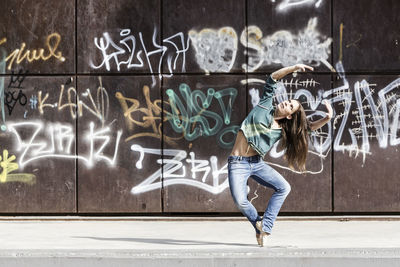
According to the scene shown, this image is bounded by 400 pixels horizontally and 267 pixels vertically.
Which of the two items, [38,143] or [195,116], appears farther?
[38,143]

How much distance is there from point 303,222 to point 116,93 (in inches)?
118

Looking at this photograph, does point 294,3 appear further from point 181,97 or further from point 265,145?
point 265,145

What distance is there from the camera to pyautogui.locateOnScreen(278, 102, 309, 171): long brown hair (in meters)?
8.31

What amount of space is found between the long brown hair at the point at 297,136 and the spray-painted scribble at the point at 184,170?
8.97 feet

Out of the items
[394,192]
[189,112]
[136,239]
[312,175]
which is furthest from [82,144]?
[394,192]

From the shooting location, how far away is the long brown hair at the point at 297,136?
831 centimetres

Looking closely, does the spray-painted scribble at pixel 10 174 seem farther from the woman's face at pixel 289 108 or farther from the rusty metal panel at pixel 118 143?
the woman's face at pixel 289 108

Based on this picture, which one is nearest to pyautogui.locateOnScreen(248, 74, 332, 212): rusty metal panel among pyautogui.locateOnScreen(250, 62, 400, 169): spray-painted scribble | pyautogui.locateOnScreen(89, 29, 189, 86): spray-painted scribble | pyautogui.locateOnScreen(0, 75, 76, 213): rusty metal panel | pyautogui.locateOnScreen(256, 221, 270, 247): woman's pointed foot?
pyautogui.locateOnScreen(250, 62, 400, 169): spray-painted scribble

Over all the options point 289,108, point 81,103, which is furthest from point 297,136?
point 81,103

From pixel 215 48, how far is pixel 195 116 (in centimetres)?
94

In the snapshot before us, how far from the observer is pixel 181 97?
11000 mm

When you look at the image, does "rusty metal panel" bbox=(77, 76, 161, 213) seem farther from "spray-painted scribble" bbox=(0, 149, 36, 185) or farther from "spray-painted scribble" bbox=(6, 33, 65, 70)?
"spray-painted scribble" bbox=(0, 149, 36, 185)

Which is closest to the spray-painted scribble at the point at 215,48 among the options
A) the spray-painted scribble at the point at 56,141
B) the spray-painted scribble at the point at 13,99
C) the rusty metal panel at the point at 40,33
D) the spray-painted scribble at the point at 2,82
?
the spray-painted scribble at the point at 56,141

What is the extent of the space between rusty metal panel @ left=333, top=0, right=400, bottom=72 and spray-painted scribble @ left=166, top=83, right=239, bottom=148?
5.61ft
